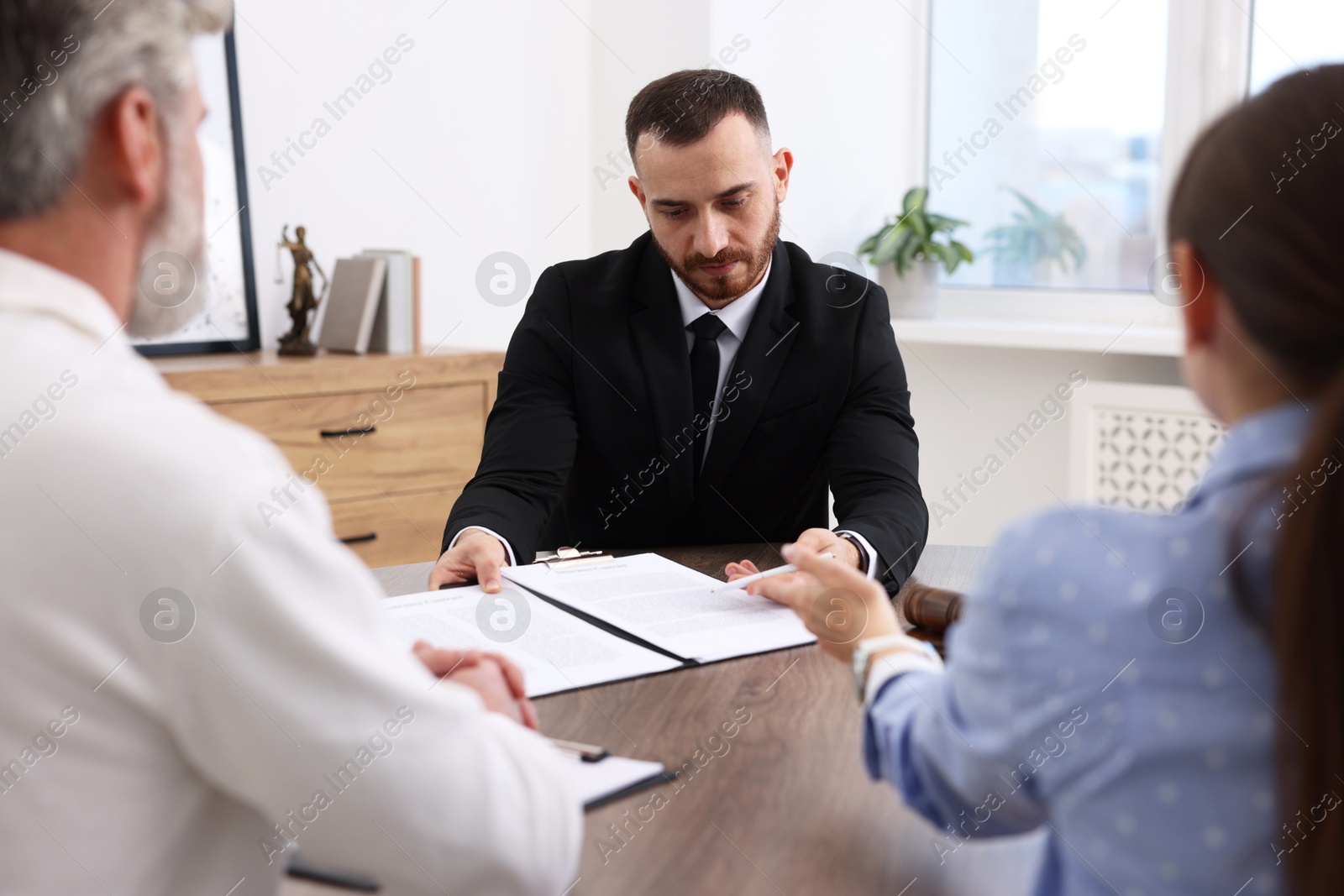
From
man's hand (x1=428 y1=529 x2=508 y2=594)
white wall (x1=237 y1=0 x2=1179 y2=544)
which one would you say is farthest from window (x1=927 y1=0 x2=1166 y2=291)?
man's hand (x1=428 y1=529 x2=508 y2=594)

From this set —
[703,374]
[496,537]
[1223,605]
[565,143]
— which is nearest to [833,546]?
[496,537]

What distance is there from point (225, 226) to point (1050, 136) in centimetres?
246

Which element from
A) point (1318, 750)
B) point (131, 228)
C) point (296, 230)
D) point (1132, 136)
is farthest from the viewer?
point (1132, 136)

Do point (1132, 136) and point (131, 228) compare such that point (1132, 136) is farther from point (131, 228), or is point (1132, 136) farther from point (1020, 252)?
point (131, 228)

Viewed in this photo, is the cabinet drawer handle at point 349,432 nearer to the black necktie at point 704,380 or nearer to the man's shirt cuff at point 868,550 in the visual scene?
the black necktie at point 704,380

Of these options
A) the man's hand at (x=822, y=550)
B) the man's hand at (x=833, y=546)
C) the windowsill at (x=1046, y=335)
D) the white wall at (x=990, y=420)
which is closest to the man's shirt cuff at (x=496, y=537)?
the man's hand at (x=822, y=550)

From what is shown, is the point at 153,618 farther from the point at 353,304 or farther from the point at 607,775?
the point at 353,304

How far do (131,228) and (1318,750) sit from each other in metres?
0.74

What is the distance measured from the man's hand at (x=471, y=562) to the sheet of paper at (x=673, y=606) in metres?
0.04

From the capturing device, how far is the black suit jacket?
1996 mm

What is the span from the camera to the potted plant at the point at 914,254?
355 cm

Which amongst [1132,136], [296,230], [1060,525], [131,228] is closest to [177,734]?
[131,228]

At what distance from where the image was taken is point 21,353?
0.62 meters

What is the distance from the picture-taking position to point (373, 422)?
293cm
